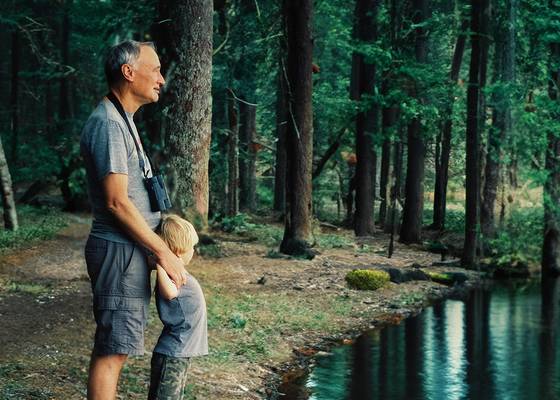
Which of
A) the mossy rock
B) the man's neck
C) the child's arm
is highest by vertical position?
the man's neck

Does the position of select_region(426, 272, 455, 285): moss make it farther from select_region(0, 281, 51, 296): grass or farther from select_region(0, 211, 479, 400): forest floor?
select_region(0, 281, 51, 296): grass

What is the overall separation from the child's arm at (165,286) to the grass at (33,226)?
1140 cm

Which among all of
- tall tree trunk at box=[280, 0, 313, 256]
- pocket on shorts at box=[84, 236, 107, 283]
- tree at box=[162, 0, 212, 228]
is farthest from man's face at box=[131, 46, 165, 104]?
tall tree trunk at box=[280, 0, 313, 256]

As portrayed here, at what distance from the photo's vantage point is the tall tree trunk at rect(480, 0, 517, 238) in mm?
19234

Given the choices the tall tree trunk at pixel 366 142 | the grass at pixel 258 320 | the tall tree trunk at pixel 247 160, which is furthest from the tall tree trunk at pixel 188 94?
the tall tree trunk at pixel 247 160

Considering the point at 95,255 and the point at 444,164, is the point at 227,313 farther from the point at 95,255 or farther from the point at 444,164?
the point at 444,164

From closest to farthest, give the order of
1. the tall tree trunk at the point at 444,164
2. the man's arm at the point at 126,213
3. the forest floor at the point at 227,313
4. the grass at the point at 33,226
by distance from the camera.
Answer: the man's arm at the point at 126,213 < the forest floor at the point at 227,313 < the grass at the point at 33,226 < the tall tree trunk at the point at 444,164

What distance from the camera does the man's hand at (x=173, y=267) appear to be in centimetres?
416

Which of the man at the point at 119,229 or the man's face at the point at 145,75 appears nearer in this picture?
the man at the point at 119,229

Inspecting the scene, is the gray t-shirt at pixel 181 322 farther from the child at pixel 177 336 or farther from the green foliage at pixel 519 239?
the green foliage at pixel 519 239

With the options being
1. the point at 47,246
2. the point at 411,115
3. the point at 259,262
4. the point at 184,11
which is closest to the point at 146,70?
the point at 184,11

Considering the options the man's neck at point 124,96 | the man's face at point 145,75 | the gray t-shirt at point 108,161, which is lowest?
the gray t-shirt at point 108,161

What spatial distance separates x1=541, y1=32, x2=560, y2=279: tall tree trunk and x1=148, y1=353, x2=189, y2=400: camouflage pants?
1598 cm

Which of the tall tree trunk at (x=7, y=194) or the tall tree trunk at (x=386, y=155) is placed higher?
the tall tree trunk at (x=386, y=155)
